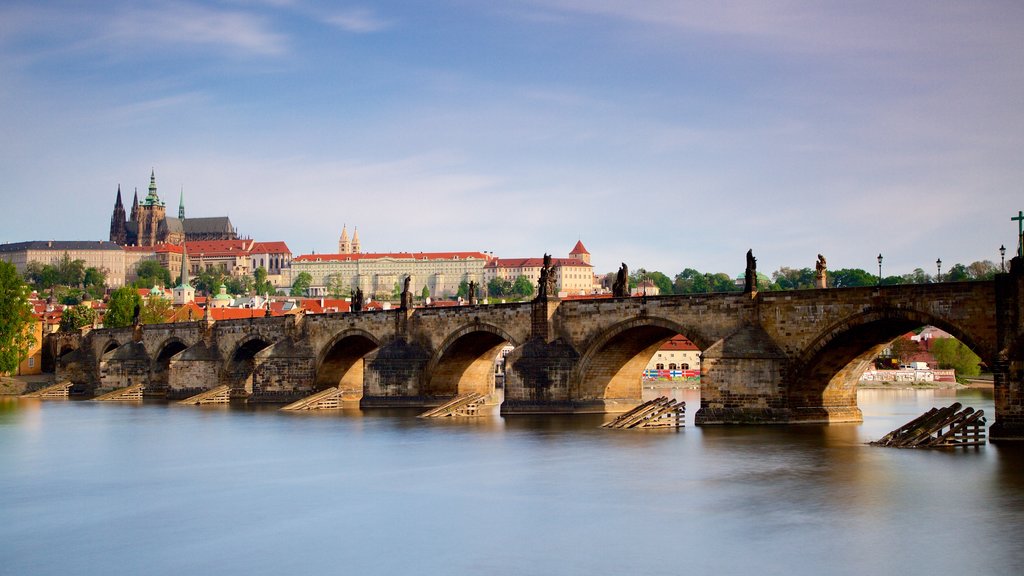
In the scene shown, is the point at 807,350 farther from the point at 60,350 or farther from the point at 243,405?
the point at 60,350

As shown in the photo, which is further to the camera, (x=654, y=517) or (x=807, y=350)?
(x=807, y=350)

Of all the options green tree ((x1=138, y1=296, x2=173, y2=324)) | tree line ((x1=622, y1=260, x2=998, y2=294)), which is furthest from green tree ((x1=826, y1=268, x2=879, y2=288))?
green tree ((x1=138, y1=296, x2=173, y2=324))

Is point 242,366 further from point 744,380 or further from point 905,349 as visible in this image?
point 905,349

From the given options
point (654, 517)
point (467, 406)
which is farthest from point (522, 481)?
point (467, 406)

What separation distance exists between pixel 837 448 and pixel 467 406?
18.4 m

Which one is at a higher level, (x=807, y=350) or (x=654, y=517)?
(x=807, y=350)

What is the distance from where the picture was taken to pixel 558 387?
4294cm

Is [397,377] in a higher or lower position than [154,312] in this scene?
lower

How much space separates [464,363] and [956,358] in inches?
2455

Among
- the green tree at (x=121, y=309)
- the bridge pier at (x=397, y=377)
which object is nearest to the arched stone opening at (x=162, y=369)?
the green tree at (x=121, y=309)

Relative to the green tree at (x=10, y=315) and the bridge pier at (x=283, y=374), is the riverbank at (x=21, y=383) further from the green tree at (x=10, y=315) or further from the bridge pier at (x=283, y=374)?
the bridge pier at (x=283, y=374)

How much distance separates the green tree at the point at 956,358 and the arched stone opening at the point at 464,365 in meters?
59.5

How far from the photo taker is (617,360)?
1708 inches

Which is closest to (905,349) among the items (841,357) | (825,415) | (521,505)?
(825,415)
